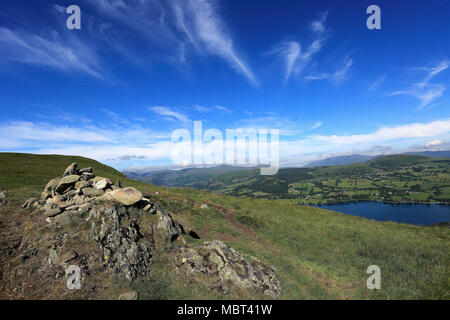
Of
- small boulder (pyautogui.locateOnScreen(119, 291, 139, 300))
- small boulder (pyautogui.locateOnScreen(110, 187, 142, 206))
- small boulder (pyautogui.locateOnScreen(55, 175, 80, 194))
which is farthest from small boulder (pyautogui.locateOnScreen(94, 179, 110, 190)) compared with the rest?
small boulder (pyautogui.locateOnScreen(119, 291, 139, 300))

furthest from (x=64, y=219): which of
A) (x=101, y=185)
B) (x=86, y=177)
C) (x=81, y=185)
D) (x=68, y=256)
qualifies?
(x=86, y=177)

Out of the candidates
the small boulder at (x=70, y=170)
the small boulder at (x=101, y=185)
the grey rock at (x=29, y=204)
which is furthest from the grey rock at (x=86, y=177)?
the grey rock at (x=29, y=204)

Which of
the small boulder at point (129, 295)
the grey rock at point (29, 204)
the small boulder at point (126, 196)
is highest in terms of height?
the small boulder at point (126, 196)

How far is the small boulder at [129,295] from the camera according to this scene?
1316 cm

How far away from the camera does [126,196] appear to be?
22375 millimetres

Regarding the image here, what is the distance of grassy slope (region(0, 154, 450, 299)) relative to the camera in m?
16.8

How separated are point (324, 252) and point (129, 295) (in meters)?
25.2

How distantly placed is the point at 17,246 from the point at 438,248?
168ft

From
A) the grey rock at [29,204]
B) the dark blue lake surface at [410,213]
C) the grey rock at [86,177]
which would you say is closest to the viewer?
the grey rock at [29,204]

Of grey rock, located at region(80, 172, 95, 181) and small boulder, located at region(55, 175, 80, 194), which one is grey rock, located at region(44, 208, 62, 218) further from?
grey rock, located at region(80, 172, 95, 181)

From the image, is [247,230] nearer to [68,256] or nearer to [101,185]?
[101,185]

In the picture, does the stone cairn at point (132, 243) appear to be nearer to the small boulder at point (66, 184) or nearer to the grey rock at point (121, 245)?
the grey rock at point (121, 245)

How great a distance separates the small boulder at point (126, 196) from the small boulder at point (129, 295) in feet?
34.6
